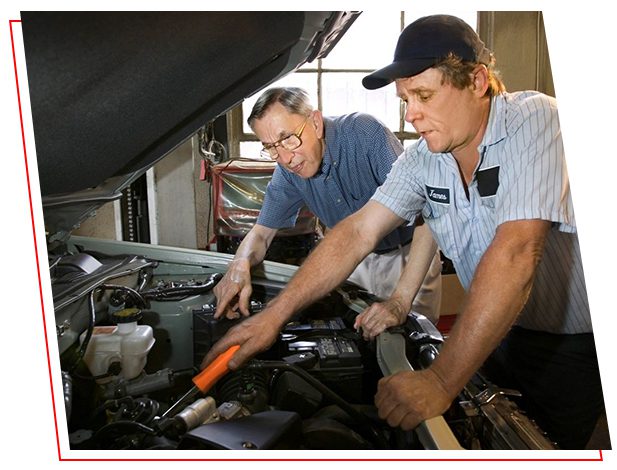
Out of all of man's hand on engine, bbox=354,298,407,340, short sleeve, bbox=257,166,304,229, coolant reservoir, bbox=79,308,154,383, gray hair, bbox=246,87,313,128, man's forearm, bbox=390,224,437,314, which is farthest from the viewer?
short sleeve, bbox=257,166,304,229

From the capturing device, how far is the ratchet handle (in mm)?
854

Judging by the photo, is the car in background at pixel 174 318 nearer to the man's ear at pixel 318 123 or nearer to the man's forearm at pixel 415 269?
the man's forearm at pixel 415 269

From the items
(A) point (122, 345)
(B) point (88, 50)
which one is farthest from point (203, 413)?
(B) point (88, 50)

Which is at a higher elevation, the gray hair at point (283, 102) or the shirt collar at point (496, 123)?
the gray hair at point (283, 102)

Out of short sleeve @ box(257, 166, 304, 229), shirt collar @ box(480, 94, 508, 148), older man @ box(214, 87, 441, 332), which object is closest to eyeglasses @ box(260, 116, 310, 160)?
older man @ box(214, 87, 441, 332)

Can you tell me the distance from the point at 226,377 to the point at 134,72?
56 cm

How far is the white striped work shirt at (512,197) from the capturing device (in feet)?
2.63

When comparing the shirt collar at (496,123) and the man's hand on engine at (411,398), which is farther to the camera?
the shirt collar at (496,123)

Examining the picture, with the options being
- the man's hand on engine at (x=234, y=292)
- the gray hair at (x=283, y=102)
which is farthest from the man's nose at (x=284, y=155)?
the man's hand on engine at (x=234, y=292)

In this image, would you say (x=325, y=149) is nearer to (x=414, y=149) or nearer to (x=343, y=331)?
(x=414, y=149)

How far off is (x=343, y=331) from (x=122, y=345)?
47 cm

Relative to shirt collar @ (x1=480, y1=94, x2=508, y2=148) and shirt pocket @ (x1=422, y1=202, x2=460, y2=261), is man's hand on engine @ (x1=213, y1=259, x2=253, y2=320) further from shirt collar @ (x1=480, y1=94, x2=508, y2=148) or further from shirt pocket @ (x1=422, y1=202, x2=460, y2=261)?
shirt collar @ (x1=480, y1=94, x2=508, y2=148)

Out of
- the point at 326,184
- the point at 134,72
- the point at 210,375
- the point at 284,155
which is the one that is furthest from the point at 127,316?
the point at 326,184
